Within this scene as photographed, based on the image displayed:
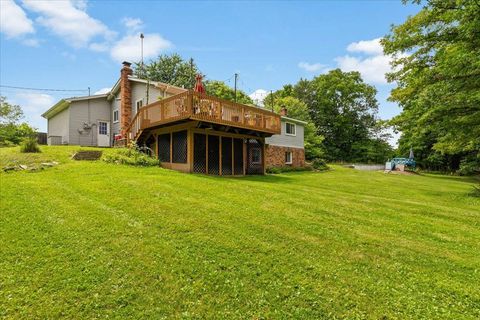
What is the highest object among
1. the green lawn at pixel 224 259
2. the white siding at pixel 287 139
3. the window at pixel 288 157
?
the white siding at pixel 287 139

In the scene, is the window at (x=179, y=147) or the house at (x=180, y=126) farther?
the window at (x=179, y=147)

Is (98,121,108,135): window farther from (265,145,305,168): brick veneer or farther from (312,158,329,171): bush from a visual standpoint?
(312,158,329,171): bush

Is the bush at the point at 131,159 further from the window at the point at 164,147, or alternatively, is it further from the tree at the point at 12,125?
the tree at the point at 12,125

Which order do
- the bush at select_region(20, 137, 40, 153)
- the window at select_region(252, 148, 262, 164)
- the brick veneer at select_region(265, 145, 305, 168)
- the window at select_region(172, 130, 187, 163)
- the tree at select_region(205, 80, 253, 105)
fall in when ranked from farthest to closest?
the tree at select_region(205, 80, 253, 105) < the brick veneer at select_region(265, 145, 305, 168) < the window at select_region(252, 148, 262, 164) < the bush at select_region(20, 137, 40, 153) < the window at select_region(172, 130, 187, 163)

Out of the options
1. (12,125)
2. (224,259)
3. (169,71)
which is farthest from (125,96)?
(224,259)

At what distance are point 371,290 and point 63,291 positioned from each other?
375 cm

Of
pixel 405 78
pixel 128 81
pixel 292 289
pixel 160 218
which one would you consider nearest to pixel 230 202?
pixel 160 218

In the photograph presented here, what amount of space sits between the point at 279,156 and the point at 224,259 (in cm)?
1852

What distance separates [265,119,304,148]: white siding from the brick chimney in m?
9.92

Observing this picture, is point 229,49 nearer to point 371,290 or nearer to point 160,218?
point 160,218

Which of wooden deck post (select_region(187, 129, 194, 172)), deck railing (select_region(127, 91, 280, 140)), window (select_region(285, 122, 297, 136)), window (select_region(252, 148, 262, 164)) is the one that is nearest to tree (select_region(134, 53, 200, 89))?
window (select_region(285, 122, 297, 136))

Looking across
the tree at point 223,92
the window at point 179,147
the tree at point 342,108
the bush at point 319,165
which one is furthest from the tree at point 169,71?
the window at point 179,147

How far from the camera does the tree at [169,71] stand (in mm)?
35750

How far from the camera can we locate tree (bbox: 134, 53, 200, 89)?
117 ft
